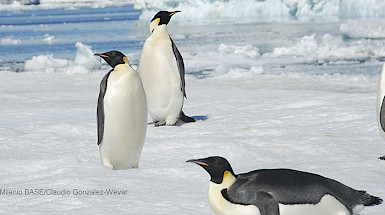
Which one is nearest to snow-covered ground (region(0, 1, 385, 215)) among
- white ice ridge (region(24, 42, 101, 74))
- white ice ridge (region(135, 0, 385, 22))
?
white ice ridge (region(24, 42, 101, 74))

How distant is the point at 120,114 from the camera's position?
3.66 m

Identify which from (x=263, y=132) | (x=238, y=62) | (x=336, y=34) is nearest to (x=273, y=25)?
(x=336, y=34)

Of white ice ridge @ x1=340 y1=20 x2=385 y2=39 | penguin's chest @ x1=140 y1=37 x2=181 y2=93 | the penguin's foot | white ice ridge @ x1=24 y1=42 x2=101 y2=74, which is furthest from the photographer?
white ice ridge @ x1=340 y1=20 x2=385 y2=39

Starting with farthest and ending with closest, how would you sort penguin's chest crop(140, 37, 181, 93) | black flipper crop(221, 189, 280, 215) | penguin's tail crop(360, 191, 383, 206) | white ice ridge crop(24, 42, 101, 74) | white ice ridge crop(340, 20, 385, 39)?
white ice ridge crop(340, 20, 385, 39) < white ice ridge crop(24, 42, 101, 74) < penguin's chest crop(140, 37, 181, 93) < penguin's tail crop(360, 191, 383, 206) < black flipper crop(221, 189, 280, 215)

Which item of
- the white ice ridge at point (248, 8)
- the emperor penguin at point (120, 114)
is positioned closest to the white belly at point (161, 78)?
the emperor penguin at point (120, 114)

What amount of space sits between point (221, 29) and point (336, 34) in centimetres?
703

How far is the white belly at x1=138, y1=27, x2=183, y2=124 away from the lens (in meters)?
5.52

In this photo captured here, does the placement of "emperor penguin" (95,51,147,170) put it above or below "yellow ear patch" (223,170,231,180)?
below

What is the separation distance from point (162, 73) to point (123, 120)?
194 centimetres

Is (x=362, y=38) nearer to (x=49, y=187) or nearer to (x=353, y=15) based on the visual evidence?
(x=353, y=15)

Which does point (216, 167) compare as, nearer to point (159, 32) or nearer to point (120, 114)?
point (120, 114)

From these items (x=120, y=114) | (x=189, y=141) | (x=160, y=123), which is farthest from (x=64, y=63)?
(x=120, y=114)

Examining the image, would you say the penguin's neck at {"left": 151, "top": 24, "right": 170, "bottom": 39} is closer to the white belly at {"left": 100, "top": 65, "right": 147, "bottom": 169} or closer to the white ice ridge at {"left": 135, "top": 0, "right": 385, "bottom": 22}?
the white belly at {"left": 100, "top": 65, "right": 147, "bottom": 169}

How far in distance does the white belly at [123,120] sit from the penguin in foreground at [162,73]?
71.1 inches
